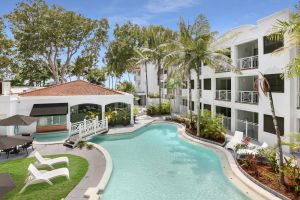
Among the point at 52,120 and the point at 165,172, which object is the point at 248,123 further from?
the point at 52,120

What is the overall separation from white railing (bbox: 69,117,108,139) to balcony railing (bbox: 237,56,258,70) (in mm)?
16235

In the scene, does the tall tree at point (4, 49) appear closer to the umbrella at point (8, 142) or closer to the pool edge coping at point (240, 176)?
the umbrella at point (8, 142)

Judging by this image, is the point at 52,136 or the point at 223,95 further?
the point at 223,95

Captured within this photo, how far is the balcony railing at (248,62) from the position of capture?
2166 cm

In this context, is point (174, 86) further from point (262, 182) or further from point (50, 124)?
point (262, 182)

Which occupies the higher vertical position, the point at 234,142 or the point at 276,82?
the point at 276,82

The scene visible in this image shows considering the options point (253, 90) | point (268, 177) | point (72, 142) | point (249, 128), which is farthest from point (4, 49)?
point (268, 177)

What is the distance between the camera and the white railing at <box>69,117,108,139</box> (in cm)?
2235

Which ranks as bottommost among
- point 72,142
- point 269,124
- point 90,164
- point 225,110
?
point 90,164

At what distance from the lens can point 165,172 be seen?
1463cm

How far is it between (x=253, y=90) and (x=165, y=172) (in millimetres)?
14766

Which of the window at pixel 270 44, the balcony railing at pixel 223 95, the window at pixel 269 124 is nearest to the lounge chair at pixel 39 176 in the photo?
the window at pixel 269 124

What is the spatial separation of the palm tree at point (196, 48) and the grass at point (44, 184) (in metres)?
12.7

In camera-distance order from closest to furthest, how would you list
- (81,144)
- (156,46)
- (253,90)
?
1. (81,144)
2. (253,90)
3. (156,46)
